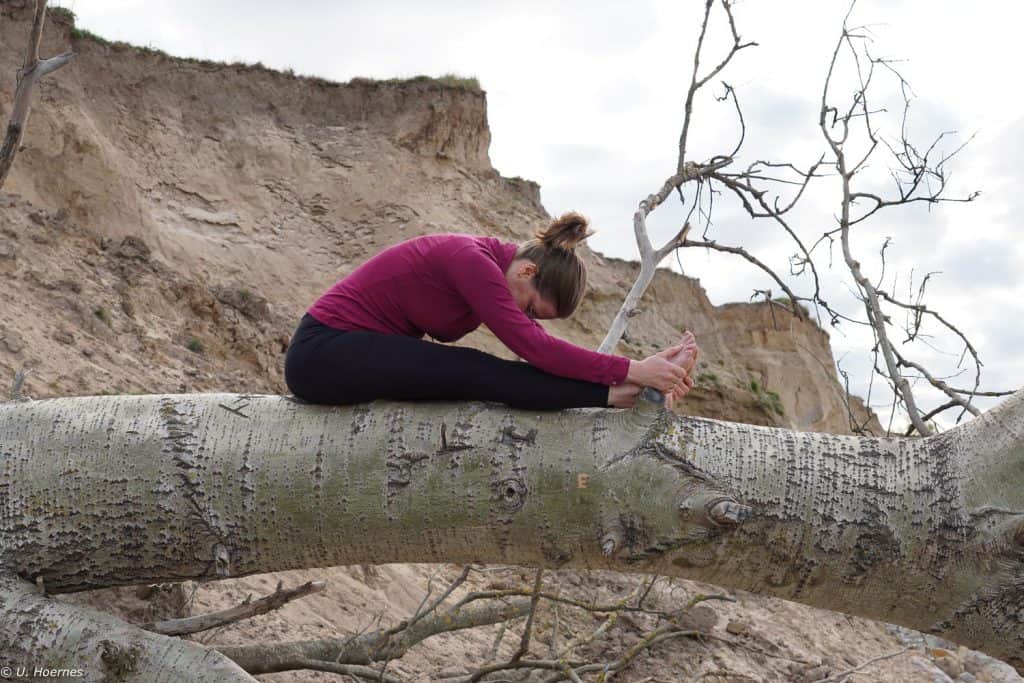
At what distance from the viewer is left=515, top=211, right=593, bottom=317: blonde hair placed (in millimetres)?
2916

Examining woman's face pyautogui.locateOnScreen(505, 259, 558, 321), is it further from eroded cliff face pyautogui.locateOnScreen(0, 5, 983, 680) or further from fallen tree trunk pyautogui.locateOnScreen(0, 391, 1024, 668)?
eroded cliff face pyautogui.locateOnScreen(0, 5, 983, 680)

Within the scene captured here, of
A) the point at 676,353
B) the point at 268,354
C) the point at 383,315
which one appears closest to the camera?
the point at 676,353

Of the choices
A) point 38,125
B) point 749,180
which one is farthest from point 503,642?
point 38,125

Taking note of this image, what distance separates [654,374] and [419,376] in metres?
0.64

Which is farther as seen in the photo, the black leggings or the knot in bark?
the black leggings

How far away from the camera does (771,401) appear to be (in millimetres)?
13000

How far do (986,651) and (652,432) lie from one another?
1.05 meters

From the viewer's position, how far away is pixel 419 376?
269cm

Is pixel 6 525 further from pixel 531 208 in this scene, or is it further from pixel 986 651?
pixel 531 208

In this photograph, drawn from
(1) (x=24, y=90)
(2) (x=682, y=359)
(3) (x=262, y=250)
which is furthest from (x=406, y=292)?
(3) (x=262, y=250)

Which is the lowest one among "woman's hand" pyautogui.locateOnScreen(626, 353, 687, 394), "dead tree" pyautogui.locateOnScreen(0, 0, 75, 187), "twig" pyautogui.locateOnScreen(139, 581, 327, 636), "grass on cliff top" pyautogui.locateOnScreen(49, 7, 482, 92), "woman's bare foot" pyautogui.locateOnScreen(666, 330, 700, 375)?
"twig" pyautogui.locateOnScreen(139, 581, 327, 636)

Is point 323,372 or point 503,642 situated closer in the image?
point 323,372

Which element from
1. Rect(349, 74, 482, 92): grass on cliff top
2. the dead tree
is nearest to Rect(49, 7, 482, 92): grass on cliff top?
Result: Rect(349, 74, 482, 92): grass on cliff top

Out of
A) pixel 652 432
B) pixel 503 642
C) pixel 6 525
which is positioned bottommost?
pixel 503 642
